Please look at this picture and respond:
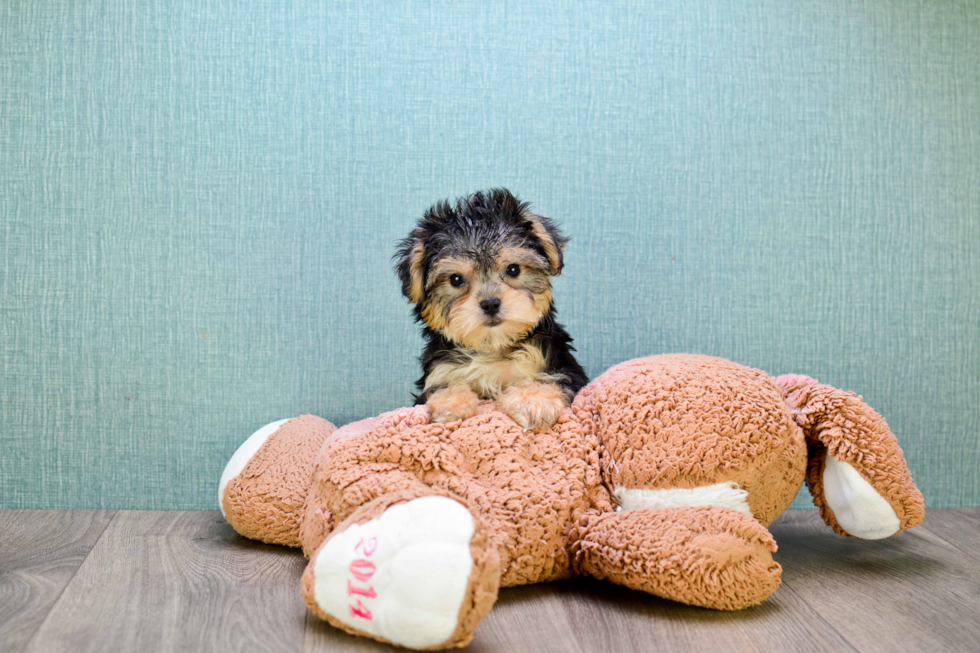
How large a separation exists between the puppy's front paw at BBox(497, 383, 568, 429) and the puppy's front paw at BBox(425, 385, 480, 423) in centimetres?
8

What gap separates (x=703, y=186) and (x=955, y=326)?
45.4 inches

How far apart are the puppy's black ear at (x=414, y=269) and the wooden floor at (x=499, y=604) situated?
880mm

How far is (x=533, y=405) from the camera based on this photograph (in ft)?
6.75

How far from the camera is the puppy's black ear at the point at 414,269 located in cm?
214

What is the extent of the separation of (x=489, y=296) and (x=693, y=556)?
853 mm

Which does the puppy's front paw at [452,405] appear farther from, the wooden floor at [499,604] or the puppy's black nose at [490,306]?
the wooden floor at [499,604]

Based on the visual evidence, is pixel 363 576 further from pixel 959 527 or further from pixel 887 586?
pixel 959 527

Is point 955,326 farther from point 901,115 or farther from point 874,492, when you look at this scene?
point 874,492

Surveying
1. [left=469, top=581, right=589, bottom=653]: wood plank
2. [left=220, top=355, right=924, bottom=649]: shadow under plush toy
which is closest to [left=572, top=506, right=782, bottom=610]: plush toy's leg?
[left=220, top=355, right=924, bottom=649]: shadow under plush toy

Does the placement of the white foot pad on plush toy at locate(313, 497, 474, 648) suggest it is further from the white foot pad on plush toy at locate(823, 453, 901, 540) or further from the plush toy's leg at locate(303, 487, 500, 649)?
the white foot pad on plush toy at locate(823, 453, 901, 540)

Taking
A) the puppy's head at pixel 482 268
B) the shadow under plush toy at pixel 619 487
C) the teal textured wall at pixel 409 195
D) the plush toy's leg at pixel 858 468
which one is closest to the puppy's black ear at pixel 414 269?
the puppy's head at pixel 482 268

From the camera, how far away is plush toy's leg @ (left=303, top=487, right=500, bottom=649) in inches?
57.8

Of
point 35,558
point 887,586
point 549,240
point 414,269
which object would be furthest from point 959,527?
point 35,558

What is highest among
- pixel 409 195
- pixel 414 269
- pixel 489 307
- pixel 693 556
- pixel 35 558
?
pixel 409 195
